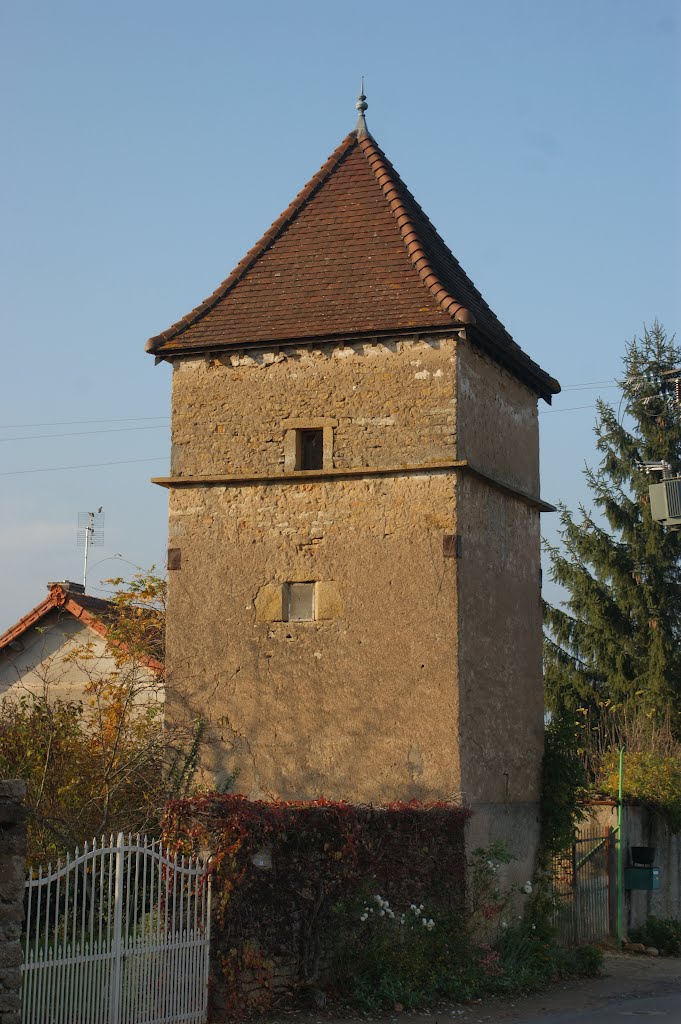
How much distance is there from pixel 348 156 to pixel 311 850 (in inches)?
407

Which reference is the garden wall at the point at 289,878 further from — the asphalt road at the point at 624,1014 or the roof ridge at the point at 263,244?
the roof ridge at the point at 263,244

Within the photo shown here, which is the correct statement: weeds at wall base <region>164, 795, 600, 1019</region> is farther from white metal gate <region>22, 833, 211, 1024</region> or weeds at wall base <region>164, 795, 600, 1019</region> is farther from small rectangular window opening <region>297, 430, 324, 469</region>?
small rectangular window opening <region>297, 430, 324, 469</region>

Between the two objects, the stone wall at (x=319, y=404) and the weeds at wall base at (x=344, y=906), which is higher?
the stone wall at (x=319, y=404)

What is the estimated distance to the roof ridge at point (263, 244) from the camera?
16473mm

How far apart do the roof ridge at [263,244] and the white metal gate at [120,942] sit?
24.4 ft

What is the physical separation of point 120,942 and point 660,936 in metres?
10.2

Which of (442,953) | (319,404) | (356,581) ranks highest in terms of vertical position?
(319,404)

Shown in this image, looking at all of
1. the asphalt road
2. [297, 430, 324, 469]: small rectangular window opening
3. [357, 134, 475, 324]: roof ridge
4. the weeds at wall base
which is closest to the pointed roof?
[357, 134, 475, 324]: roof ridge

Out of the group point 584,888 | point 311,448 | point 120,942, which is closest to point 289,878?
point 120,942

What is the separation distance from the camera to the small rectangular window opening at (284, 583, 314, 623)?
49.6 ft

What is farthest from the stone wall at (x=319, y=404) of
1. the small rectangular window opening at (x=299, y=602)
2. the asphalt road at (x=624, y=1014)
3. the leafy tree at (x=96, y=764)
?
the asphalt road at (x=624, y=1014)

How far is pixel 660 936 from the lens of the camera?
17.6 metres

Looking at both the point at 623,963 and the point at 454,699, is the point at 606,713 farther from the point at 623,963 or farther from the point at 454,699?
the point at 454,699

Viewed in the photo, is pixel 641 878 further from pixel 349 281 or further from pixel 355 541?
pixel 349 281
